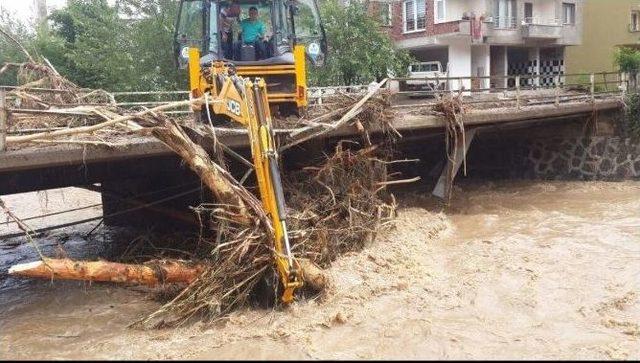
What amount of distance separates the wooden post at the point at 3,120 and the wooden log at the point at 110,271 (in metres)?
1.62

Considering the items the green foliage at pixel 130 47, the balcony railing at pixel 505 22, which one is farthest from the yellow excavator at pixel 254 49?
the balcony railing at pixel 505 22

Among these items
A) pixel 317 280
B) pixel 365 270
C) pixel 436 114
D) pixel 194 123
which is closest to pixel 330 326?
pixel 317 280

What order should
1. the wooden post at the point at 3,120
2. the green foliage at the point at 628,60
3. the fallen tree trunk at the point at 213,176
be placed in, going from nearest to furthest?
the wooden post at the point at 3,120
the fallen tree trunk at the point at 213,176
the green foliage at the point at 628,60

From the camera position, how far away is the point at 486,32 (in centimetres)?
3011

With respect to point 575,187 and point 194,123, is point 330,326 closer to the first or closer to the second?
point 194,123

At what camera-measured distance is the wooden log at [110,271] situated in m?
6.97

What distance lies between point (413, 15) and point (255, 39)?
23.8 metres

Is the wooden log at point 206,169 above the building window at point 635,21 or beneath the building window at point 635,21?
beneath

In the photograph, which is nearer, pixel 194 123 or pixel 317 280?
pixel 317 280

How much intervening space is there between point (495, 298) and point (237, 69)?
16.5 feet

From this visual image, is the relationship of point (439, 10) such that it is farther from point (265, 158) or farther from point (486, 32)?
point (265, 158)

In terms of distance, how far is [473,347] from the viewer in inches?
262

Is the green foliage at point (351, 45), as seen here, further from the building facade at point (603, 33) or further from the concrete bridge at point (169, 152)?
the building facade at point (603, 33)

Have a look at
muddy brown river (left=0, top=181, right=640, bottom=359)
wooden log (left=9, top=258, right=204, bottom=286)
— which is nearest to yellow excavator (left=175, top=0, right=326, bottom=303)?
wooden log (left=9, top=258, right=204, bottom=286)
